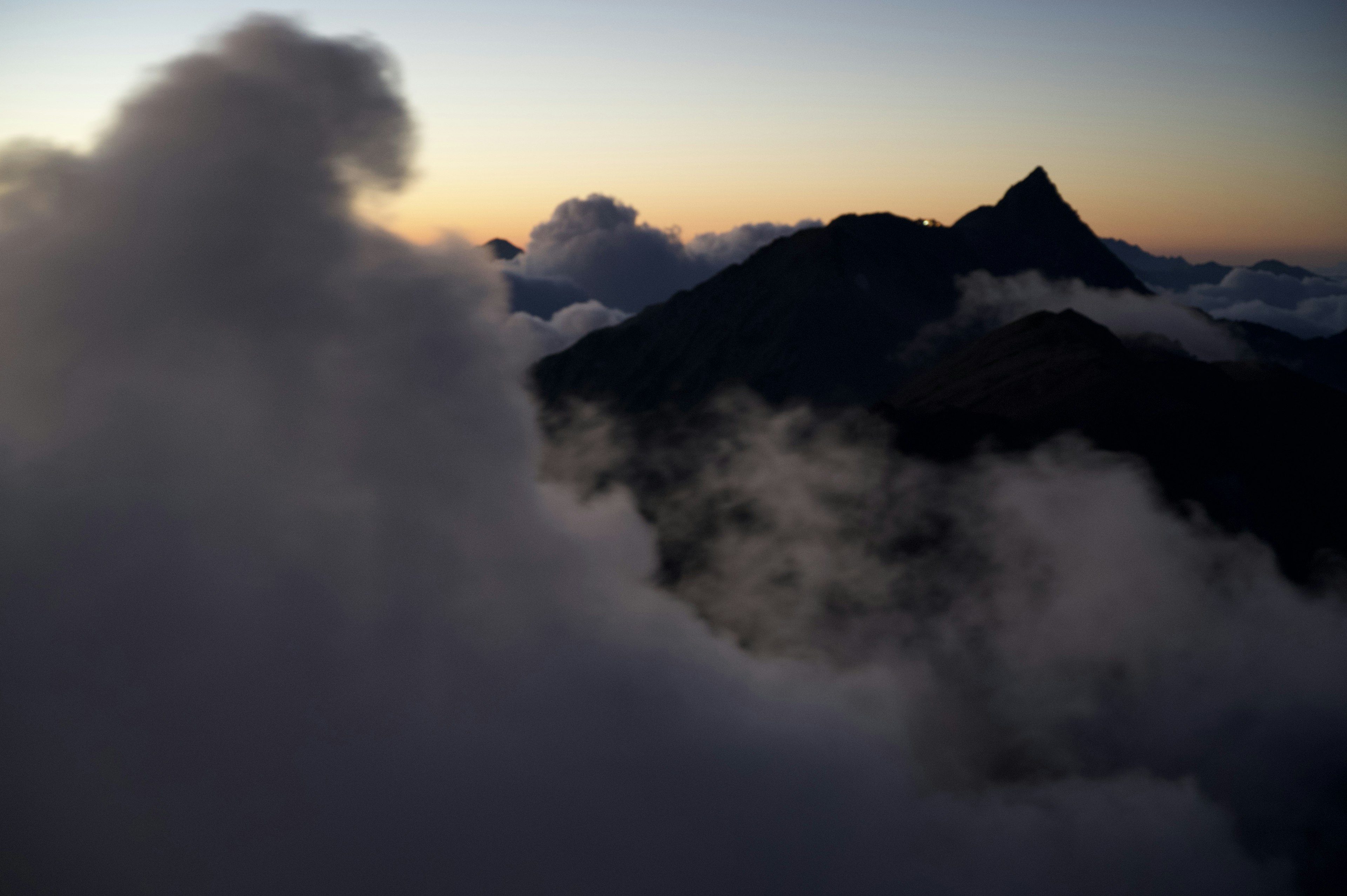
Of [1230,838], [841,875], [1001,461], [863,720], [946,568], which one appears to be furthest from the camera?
[1001,461]

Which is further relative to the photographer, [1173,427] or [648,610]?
[1173,427]

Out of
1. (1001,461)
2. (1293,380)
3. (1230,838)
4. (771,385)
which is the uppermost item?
(771,385)

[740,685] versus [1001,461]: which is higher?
[1001,461]


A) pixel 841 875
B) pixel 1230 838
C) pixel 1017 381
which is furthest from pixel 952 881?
pixel 1017 381

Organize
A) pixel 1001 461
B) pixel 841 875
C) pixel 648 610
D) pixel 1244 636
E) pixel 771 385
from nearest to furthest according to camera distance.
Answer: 1. pixel 841 875
2. pixel 648 610
3. pixel 1244 636
4. pixel 1001 461
5. pixel 771 385

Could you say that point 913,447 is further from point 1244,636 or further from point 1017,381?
point 1244,636

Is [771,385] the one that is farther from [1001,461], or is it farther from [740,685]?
[740,685]
